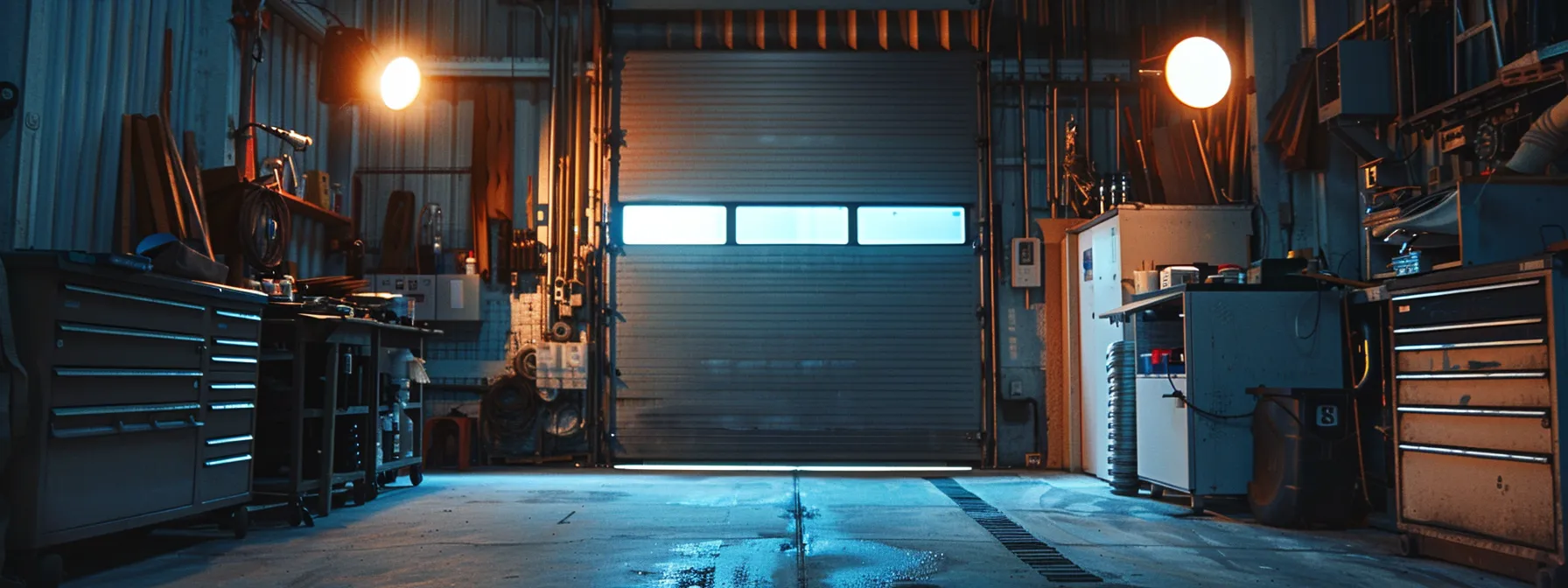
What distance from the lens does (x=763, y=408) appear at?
9500mm

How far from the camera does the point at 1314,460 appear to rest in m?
5.48

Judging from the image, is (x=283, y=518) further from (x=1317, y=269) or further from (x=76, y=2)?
(x=1317, y=269)

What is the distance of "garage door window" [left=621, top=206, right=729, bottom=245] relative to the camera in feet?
31.7

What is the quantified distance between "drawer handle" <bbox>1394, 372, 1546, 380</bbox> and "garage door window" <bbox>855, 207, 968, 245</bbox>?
16.5 feet

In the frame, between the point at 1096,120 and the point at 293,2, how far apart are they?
21.6ft

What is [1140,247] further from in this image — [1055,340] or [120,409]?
[120,409]

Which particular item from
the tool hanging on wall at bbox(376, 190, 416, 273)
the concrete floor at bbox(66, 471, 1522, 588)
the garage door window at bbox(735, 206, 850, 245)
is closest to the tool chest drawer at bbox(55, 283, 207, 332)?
the concrete floor at bbox(66, 471, 1522, 588)

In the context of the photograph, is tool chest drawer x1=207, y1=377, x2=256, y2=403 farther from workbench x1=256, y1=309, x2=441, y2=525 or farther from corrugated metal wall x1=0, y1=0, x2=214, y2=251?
corrugated metal wall x1=0, y1=0, x2=214, y2=251

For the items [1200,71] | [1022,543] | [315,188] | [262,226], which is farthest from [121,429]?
[1200,71]

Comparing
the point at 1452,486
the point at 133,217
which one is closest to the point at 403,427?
the point at 133,217

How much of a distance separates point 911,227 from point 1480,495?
575 cm

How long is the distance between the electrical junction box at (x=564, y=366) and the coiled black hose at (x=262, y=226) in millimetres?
2577

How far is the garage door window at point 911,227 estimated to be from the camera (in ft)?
31.7

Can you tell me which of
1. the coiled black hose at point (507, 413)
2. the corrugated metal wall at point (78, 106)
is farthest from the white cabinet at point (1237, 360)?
the corrugated metal wall at point (78, 106)
